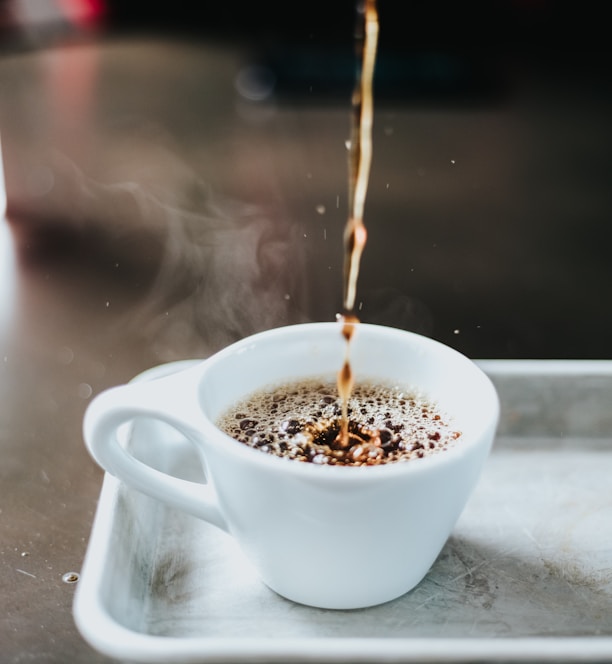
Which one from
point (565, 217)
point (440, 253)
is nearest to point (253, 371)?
point (440, 253)

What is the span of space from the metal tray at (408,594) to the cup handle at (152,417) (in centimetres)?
5

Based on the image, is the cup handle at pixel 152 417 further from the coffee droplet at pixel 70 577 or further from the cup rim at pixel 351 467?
the coffee droplet at pixel 70 577

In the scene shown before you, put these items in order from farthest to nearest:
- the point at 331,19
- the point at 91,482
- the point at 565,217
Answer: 1. the point at 331,19
2. the point at 565,217
3. the point at 91,482

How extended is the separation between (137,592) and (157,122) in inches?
82.7

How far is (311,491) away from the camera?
59 centimetres

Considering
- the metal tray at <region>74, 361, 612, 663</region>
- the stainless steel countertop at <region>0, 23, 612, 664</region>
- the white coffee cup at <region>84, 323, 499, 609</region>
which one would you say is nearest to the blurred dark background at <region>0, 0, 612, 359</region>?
the stainless steel countertop at <region>0, 23, 612, 664</region>

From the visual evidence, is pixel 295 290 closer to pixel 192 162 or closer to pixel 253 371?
pixel 253 371

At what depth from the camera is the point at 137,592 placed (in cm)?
67

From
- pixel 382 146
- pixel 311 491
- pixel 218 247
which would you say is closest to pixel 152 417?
pixel 311 491

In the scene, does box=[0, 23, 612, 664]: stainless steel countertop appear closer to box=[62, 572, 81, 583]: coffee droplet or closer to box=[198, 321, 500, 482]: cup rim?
box=[62, 572, 81, 583]: coffee droplet

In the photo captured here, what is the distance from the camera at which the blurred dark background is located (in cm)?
141

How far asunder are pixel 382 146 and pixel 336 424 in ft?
5.13

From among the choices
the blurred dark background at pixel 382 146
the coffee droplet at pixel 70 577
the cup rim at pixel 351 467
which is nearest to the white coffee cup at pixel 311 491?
the cup rim at pixel 351 467

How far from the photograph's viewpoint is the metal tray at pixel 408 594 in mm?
547
